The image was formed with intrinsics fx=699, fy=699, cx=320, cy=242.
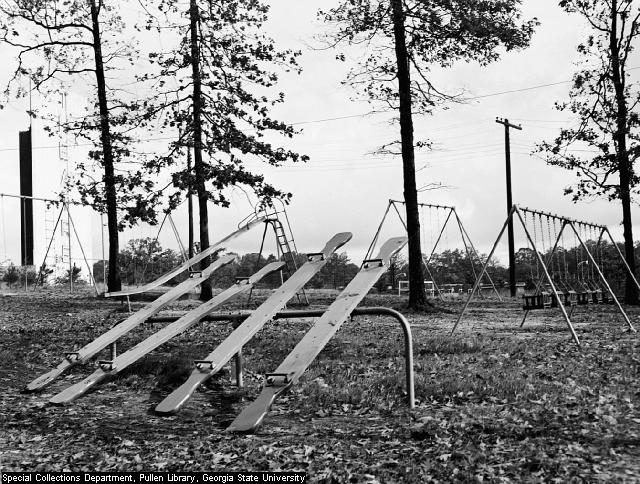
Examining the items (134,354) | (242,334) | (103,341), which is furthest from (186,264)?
(242,334)

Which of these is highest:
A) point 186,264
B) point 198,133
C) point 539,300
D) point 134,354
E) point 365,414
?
point 198,133

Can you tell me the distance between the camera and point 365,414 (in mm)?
5988

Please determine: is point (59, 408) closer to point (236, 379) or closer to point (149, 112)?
point (236, 379)

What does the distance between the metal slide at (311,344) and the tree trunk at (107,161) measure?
13.9 m

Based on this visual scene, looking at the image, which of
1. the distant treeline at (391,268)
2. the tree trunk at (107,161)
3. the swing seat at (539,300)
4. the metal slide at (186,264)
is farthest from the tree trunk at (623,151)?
the tree trunk at (107,161)

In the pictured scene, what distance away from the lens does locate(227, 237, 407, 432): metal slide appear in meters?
5.19

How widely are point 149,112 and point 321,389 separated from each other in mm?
13710

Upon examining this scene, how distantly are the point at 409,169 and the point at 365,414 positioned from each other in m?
11.6

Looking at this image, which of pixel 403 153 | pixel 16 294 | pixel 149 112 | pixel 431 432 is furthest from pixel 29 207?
pixel 431 432

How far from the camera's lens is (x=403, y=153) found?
16969 mm

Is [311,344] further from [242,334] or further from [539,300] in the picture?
[539,300]

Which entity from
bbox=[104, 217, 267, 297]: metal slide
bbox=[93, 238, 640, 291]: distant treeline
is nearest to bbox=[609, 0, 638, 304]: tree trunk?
bbox=[93, 238, 640, 291]: distant treeline

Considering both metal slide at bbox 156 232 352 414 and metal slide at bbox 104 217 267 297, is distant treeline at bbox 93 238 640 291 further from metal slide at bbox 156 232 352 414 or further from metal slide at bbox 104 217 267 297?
metal slide at bbox 156 232 352 414

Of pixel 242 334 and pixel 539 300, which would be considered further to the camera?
pixel 539 300
